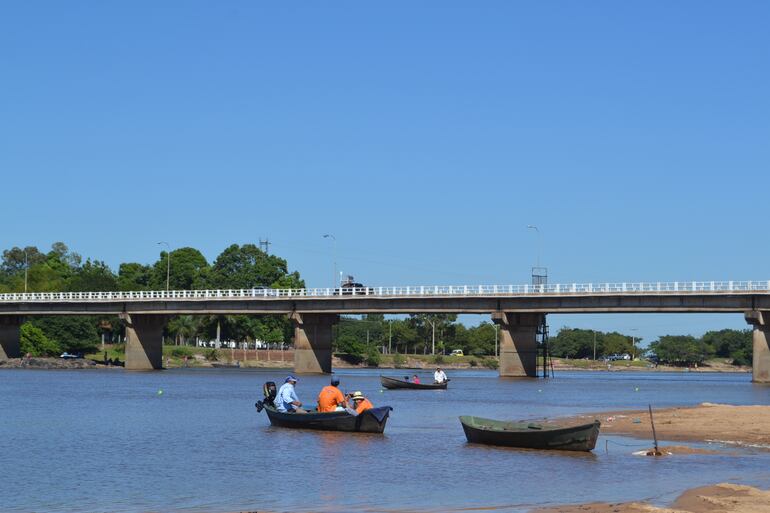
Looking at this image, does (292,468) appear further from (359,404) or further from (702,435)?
(702,435)

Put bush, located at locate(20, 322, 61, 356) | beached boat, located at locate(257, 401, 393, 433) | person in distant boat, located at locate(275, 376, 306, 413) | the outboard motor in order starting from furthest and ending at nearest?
bush, located at locate(20, 322, 61, 356)
the outboard motor
person in distant boat, located at locate(275, 376, 306, 413)
beached boat, located at locate(257, 401, 393, 433)

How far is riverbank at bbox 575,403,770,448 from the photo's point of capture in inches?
1751

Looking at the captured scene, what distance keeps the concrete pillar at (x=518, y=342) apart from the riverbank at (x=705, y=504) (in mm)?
81734

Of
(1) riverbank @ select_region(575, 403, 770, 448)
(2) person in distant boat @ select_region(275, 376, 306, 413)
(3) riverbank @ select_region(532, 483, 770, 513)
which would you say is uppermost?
(2) person in distant boat @ select_region(275, 376, 306, 413)

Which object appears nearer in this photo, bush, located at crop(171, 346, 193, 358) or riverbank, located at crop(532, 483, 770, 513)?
riverbank, located at crop(532, 483, 770, 513)

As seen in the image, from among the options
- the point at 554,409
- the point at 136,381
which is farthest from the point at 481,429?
the point at 136,381

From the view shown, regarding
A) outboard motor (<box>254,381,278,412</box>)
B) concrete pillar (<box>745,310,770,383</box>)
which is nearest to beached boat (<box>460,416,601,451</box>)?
outboard motor (<box>254,381,278,412</box>)

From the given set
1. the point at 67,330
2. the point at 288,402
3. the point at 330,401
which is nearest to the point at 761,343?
the point at 288,402

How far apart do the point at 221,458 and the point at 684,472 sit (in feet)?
48.8

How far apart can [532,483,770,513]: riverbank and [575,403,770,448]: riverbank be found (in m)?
12.5

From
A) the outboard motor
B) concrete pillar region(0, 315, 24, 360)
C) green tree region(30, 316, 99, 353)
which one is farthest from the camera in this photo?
green tree region(30, 316, 99, 353)

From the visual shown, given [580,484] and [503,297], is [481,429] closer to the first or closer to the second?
[580,484]

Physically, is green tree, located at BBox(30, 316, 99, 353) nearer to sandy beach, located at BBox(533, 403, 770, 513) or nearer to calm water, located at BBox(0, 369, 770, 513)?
calm water, located at BBox(0, 369, 770, 513)

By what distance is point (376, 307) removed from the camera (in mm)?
115875
